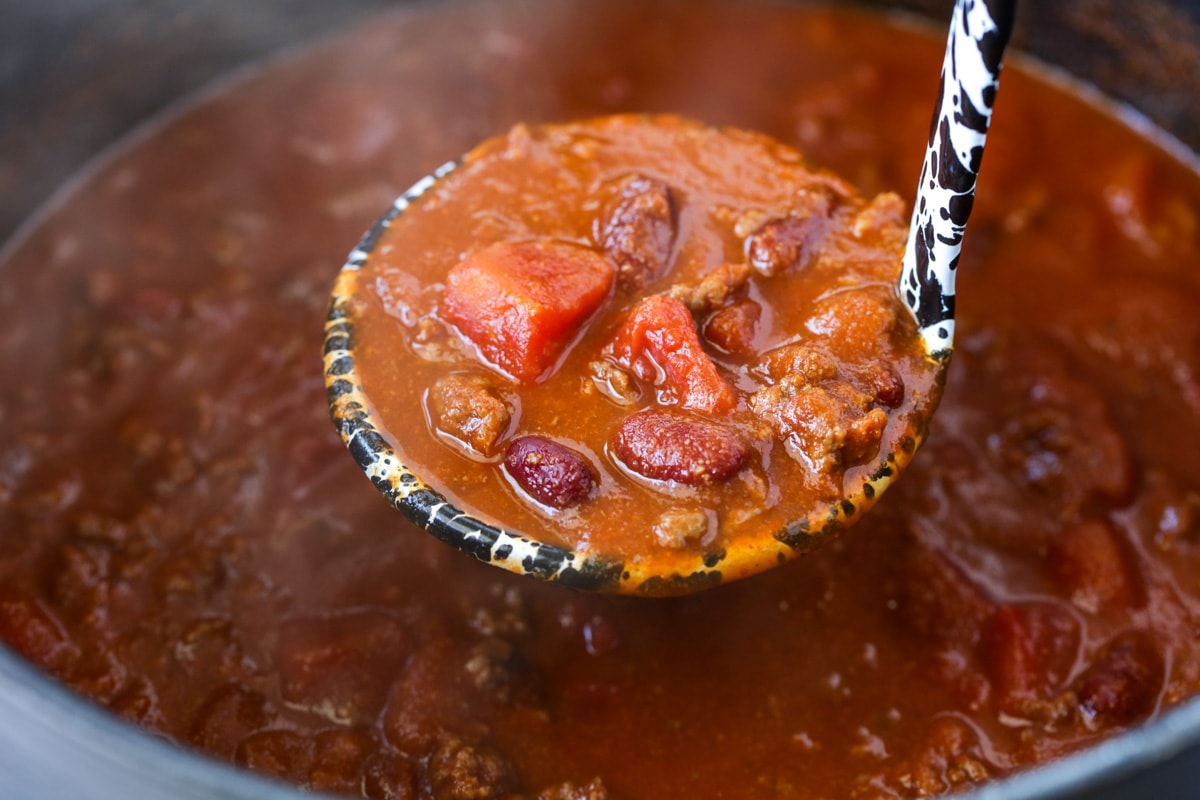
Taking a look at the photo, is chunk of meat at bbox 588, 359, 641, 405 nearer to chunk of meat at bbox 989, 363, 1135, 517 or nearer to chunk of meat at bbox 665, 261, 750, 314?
chunk of meat at bbox 665, 261, 750, 314

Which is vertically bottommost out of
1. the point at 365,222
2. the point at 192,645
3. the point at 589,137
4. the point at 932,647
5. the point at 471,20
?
the point at 192,645

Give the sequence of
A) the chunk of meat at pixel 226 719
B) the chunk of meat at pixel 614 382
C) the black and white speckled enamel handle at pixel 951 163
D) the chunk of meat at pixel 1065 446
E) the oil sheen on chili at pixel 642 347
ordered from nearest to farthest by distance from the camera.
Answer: the black and white speckled enamel handle at pixel 951 163, the oil sheen on chili at pixel 642 347, the chunk of meat at pixel 614 382, the chunk of meat at pixel 226 719, the chunk of meat at pixel 1065 446

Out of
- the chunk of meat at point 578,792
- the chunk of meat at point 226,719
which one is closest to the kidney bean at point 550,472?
the chunk of meat at point 578,792

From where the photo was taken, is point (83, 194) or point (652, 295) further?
point (83, 194)

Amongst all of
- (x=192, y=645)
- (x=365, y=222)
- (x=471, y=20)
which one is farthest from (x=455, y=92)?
(x=192, y=645)

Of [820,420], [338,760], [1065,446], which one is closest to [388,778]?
[338,760]

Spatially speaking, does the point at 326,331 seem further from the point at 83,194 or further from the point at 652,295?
the point at 83,194

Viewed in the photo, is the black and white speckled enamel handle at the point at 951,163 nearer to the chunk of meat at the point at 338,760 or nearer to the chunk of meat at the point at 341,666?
the chunk of meat at the point at 341,666
